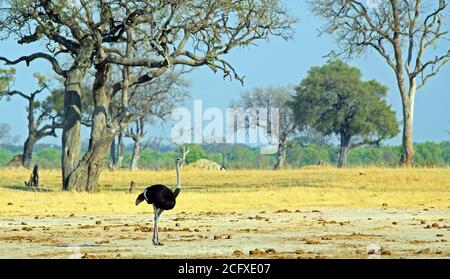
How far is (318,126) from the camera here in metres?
82.9

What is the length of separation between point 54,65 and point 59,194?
4.94m

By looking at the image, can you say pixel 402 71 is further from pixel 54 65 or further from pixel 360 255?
pixel 360 255

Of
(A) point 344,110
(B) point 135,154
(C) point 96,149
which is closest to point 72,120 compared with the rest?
(C) point 96,149

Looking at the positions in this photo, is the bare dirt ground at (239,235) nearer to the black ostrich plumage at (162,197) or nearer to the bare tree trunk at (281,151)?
the black ostrich plumage at (162,197)

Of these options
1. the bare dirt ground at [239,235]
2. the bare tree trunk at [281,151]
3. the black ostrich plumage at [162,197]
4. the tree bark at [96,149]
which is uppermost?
the bare tree trunk at [281,151]

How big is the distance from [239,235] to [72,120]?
19.5 metres

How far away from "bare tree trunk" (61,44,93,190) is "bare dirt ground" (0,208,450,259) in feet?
35.9

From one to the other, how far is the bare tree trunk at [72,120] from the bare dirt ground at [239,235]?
10934 millimetres

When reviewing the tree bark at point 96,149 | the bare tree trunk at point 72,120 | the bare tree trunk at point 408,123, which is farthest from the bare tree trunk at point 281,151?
the tree bark at point 96,149

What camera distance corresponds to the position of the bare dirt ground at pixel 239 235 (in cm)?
1633

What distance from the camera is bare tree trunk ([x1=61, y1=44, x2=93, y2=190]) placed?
3738 centimetres

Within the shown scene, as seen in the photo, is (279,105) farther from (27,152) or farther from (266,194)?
(266,194)

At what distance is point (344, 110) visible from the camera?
84.1m

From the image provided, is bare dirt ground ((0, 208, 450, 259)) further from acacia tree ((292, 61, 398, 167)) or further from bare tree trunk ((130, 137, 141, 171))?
acacia tree ((292, 61, 398, 167))
